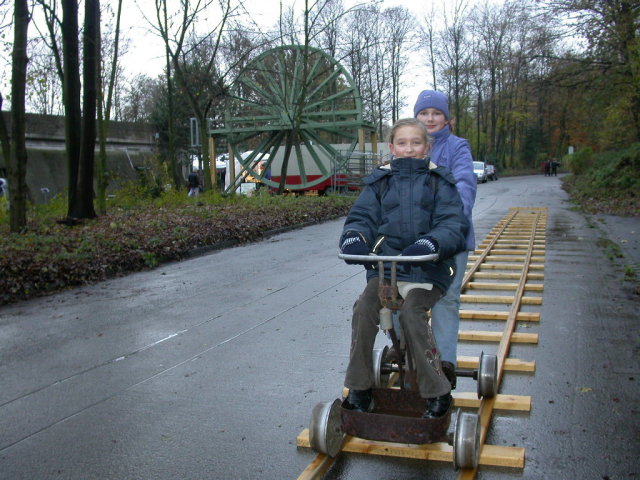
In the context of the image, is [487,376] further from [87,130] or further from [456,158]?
[87,130]

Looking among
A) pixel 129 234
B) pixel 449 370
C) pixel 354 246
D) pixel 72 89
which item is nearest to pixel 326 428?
pixel 449 370

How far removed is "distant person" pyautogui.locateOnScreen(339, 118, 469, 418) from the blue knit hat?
0.53m

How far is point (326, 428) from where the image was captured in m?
3.65

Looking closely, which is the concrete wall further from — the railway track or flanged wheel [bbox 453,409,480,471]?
flanged wheel [bbox 453,409,480,471]

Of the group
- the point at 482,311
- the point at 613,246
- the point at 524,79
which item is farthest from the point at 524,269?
the point at 524,79

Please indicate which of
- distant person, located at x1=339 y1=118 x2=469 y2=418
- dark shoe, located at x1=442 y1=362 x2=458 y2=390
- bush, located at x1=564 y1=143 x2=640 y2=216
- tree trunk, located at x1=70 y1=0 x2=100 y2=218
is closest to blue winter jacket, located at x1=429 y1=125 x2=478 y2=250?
distant person, located at x1=339 y1=118 x2=469 y2=418

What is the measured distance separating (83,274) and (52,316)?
252 cm

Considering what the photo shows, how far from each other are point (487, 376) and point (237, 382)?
1867 millimetres

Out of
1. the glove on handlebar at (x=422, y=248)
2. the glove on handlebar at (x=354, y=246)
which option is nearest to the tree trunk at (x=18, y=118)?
the glove on handlebar at (x=354, y=246)

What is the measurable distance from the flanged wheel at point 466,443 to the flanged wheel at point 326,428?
63 cm

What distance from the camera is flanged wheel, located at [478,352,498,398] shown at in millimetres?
4461

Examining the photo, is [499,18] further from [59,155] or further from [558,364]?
[558,364]

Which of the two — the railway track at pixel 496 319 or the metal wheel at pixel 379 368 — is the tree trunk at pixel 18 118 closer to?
the railway track at pixel 496 319

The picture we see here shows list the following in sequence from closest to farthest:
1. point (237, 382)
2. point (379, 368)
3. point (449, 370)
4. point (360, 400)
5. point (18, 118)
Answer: point (360, 400) → point (449, 370) → point (379, 368) → point (237, 382) → point (18, 118)
